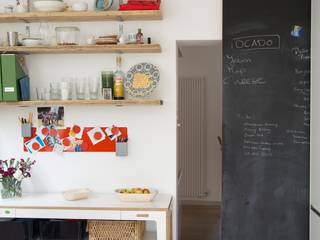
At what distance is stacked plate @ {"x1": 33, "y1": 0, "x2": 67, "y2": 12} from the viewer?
130 inches

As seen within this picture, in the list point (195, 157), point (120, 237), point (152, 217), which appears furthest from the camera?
point (195, 157)

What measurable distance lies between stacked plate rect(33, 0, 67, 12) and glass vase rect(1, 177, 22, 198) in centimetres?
131

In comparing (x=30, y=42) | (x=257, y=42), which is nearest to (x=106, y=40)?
(x=30, y=42)

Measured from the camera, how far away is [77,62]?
3.57m

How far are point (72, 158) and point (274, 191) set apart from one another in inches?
64.0

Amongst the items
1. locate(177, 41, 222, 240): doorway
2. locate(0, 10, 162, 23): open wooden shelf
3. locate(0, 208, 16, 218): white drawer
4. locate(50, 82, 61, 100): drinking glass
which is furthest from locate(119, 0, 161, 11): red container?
locate(177, 41, 222, 240): doorway

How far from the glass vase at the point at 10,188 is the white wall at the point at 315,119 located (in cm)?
221

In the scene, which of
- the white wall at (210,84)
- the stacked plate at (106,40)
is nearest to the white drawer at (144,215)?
the stacked plate at (106,40)

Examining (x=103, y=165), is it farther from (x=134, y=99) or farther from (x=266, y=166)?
(x=266, y=166)

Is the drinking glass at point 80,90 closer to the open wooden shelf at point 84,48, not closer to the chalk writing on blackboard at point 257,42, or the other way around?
the open wooden shelf at point 84,48

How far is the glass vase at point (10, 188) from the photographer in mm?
3355

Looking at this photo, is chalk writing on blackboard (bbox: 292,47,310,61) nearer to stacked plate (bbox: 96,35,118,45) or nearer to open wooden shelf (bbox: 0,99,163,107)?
open wooden shelf (bbox: 0,99,163,107)

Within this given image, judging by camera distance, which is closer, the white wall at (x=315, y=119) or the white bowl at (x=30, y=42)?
the white wall at (x=315, y=119)

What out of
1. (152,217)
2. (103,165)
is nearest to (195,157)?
(103,165)
